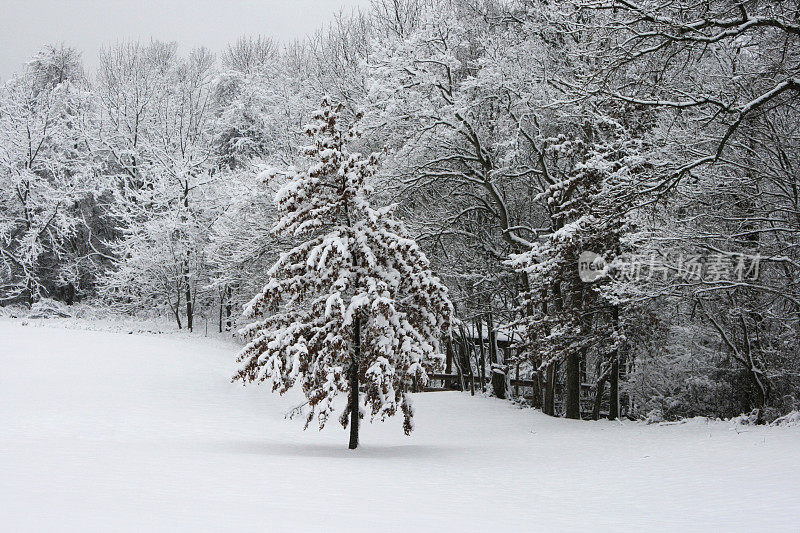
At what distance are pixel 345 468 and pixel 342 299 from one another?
3.42 m

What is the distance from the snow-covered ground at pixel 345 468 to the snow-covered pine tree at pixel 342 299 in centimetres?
143

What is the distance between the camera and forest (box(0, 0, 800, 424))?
1159 centimetres

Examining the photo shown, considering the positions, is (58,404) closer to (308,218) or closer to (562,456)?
(308,218)

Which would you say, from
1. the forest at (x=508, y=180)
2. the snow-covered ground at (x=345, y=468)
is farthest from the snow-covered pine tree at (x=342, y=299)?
the snow-covered ground at (x=345, y=468)

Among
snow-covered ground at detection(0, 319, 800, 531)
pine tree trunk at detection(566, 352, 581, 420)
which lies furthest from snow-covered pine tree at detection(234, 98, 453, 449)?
pine tree trunk at detection(566, 352, 581, 420)

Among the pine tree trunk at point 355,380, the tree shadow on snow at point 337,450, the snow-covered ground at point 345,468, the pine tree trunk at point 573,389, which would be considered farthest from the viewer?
the pine tree trunk at point 573,389

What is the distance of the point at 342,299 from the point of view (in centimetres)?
1212

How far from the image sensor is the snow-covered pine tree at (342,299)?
11.5 meters

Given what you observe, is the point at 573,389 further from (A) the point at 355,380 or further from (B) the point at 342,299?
(B) the point at 342,299

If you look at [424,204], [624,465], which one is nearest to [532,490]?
[624,465]

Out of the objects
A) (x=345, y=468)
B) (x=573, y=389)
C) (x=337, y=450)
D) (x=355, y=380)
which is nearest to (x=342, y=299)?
(x=355, y=380)

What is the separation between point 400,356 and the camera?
1156 cm

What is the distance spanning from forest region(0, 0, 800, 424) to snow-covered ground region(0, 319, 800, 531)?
2.22 meters

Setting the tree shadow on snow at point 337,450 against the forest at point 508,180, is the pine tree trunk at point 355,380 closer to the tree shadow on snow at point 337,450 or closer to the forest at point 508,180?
the tree shadow on snow at point 337,450
